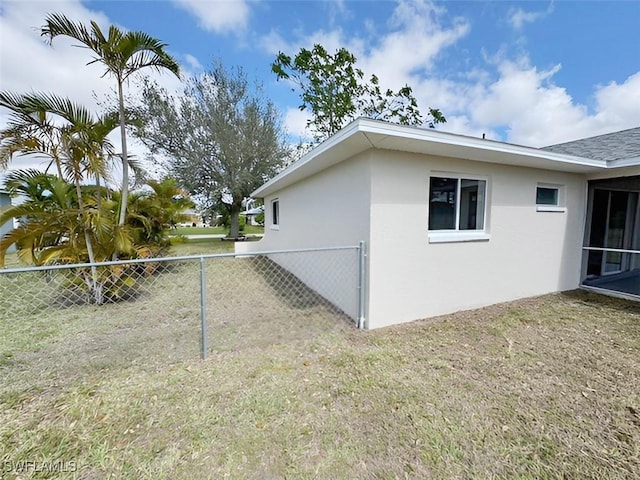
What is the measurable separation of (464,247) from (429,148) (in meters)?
1.88

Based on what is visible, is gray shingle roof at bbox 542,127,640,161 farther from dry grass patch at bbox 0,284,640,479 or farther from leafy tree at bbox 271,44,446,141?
leafy tree at bbox 271,44,446,141

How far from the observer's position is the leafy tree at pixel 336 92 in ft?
53.1

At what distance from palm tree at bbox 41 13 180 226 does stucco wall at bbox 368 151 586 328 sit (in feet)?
14.5

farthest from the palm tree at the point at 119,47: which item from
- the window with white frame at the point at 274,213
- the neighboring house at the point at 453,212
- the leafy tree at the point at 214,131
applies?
the leafy tree at the point at 214,131

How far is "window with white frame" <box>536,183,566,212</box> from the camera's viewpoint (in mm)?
5473

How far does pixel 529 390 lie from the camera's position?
2.58m

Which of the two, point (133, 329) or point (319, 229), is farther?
point (319, 229)

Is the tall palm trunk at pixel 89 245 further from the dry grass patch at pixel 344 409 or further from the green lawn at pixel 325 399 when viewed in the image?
the dry grass patch at pixel 344 409

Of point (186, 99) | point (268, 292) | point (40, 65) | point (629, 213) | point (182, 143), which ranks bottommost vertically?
point (268, 292)

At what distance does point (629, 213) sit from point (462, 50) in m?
8.37

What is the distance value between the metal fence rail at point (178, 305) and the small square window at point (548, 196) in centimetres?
424

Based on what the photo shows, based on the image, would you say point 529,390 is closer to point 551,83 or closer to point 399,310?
point 399,310

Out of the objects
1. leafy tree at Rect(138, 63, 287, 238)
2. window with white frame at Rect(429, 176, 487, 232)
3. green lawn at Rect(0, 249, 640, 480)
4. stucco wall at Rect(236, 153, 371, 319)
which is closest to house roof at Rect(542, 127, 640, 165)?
window with white frame at Rect(429, 176, 487, 232)

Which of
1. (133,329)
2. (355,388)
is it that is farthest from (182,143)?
(355,388)
